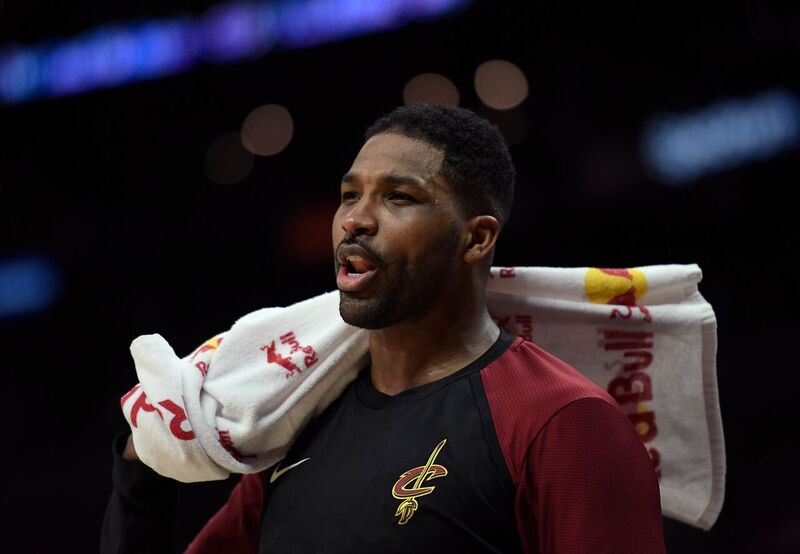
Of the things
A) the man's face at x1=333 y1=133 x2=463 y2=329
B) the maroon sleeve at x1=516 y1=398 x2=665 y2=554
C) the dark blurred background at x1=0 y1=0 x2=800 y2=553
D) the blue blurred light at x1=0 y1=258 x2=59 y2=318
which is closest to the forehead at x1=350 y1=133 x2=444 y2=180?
the man's face at x1=333 y1=133 x2=463 y2=329

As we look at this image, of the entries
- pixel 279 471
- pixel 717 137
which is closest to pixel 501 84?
pixel 717 137

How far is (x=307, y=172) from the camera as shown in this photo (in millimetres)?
4184

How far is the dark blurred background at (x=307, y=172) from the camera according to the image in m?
3.39

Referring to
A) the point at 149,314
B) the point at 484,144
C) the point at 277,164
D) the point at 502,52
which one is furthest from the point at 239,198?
the point at 484,144

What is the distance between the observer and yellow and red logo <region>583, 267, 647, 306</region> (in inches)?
55.0

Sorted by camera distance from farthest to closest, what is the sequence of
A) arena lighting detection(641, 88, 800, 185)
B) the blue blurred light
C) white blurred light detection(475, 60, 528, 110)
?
white blurred light detection(475, 60, 528, 110) < the blue blurred light < arena lighting detection(641, 88, 800, 185)

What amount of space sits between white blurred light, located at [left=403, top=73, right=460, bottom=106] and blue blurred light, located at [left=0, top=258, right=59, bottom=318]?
154 cm

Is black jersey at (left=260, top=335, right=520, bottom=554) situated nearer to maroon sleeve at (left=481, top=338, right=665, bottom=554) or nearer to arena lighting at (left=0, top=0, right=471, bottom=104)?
maroon sleeve at (left=481, top=338, right=665, bottom=554)

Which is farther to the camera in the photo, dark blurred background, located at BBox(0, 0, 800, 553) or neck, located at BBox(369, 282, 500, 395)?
Answer: dark blurred background, located at BBox(0, 0, 800, 553)

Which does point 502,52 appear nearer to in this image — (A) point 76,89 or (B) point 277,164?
(B) point 277,164

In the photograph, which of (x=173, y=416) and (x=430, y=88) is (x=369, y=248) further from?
(x=430, y=88)

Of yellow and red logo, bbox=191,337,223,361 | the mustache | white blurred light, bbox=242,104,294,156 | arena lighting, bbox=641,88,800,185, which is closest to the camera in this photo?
the mustache

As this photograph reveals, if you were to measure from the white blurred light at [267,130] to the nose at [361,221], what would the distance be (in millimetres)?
2883

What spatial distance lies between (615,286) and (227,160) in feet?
9.95
